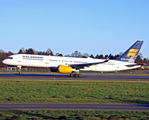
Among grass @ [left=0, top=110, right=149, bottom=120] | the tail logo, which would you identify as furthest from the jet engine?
grass @ [left=0, top=110, right=149, bottom=120]

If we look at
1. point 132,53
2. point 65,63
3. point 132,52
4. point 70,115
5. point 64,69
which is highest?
point 132,52

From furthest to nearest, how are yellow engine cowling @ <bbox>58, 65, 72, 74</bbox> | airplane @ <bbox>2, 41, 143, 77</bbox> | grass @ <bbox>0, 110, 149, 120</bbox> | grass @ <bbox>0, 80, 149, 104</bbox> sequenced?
airplane @ <bbox>2, 41, 143, 77</bbox> < yellow engine cowling @ <bbox>58, 65, 72, 74</bbox> < grass @ <bbox>0, 80, 149, 104</bbox> < grass @ <bbox>0, 110, 149, 120</bbox>

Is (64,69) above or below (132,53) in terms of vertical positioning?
below

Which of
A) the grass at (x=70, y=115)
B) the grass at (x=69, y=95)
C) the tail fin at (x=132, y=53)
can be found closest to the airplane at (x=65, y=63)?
the tail fin at (x=132, y=53)

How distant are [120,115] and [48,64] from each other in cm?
2922

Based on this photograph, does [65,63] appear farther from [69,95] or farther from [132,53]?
[69,95]

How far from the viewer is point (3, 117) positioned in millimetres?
9117

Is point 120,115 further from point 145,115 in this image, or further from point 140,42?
point 140,42

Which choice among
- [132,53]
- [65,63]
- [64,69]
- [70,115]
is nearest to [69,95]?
[70,115]

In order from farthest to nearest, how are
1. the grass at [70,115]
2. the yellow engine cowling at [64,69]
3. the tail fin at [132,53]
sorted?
the tail fin at [132,53] < the yellow engine cowling at [64,69] < the grass at [70,115]

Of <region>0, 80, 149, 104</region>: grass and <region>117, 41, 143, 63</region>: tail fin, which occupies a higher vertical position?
<region>117, 41, 143, 63</region>: tail fin

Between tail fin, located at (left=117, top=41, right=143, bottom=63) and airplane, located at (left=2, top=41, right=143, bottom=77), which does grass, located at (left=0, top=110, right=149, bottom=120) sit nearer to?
airplane, located at (left=2, top=41, right=143, bottom=77)

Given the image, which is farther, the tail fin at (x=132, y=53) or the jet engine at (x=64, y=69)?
the tail fin at (x=132, y=53)

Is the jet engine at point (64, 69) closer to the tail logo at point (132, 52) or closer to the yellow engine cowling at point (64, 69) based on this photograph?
the yellow engine cowling at point (64, 69)
